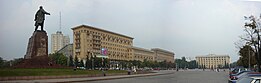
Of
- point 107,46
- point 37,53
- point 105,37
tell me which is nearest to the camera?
point 37,53

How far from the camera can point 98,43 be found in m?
55.1

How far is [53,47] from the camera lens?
188 ft

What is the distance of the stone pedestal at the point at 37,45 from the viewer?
72.5 ft

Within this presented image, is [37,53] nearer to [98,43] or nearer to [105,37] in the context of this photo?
[98,43]

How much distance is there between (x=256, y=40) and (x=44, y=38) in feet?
52.4

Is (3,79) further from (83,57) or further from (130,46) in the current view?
(130,46)

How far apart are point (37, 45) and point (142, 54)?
48.3 meters

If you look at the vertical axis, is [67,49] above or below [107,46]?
below

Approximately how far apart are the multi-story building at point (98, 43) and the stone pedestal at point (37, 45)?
90.6 ft

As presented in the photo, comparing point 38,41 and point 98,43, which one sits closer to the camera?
point 38,41

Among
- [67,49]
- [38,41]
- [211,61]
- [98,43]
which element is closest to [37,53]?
[38,41]

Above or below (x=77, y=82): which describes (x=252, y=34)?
above

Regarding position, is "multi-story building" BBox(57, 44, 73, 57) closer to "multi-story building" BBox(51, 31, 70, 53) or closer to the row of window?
"multi-story building" BBox(51, 31, 70, 53)

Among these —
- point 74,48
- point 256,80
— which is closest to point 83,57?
point 74,48
